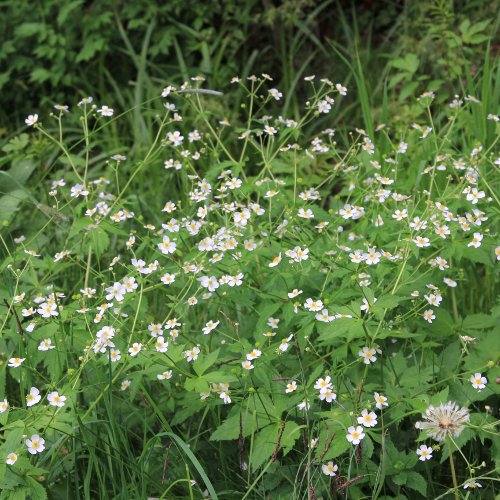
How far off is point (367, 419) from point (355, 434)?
6cm

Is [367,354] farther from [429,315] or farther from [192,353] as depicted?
[192,353]

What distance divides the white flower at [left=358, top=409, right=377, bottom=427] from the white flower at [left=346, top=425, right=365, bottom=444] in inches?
1.0

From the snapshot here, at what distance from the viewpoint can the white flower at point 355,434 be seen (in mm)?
1845

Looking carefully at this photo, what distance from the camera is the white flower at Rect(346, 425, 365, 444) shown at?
184 centimetres

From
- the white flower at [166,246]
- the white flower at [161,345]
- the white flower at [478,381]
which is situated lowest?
the white flower at [478,381]

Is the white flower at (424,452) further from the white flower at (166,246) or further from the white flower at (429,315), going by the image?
the white flower at (166,246)

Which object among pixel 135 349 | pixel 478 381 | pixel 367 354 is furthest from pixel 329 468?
pixel 135 349

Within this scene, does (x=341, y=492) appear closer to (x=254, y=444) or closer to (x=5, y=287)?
(x=254, y=444)

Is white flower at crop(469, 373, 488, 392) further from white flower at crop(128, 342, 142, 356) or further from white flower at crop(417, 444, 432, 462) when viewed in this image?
white flower at crop(128, 342, 142, 356)

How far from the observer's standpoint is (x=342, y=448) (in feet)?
6.14

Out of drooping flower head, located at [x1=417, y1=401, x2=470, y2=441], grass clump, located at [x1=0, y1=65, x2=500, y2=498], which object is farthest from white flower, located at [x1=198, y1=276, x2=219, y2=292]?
drooping flower head, located at [x1=417, y1=401, x2=470, y2=441]

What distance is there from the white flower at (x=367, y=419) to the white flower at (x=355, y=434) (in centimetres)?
3

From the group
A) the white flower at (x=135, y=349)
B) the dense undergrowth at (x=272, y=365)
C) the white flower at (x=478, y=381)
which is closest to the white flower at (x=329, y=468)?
the dense undergrowth at (x=272, y=365)

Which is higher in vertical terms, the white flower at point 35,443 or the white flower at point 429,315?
the white flower at point 35,443
